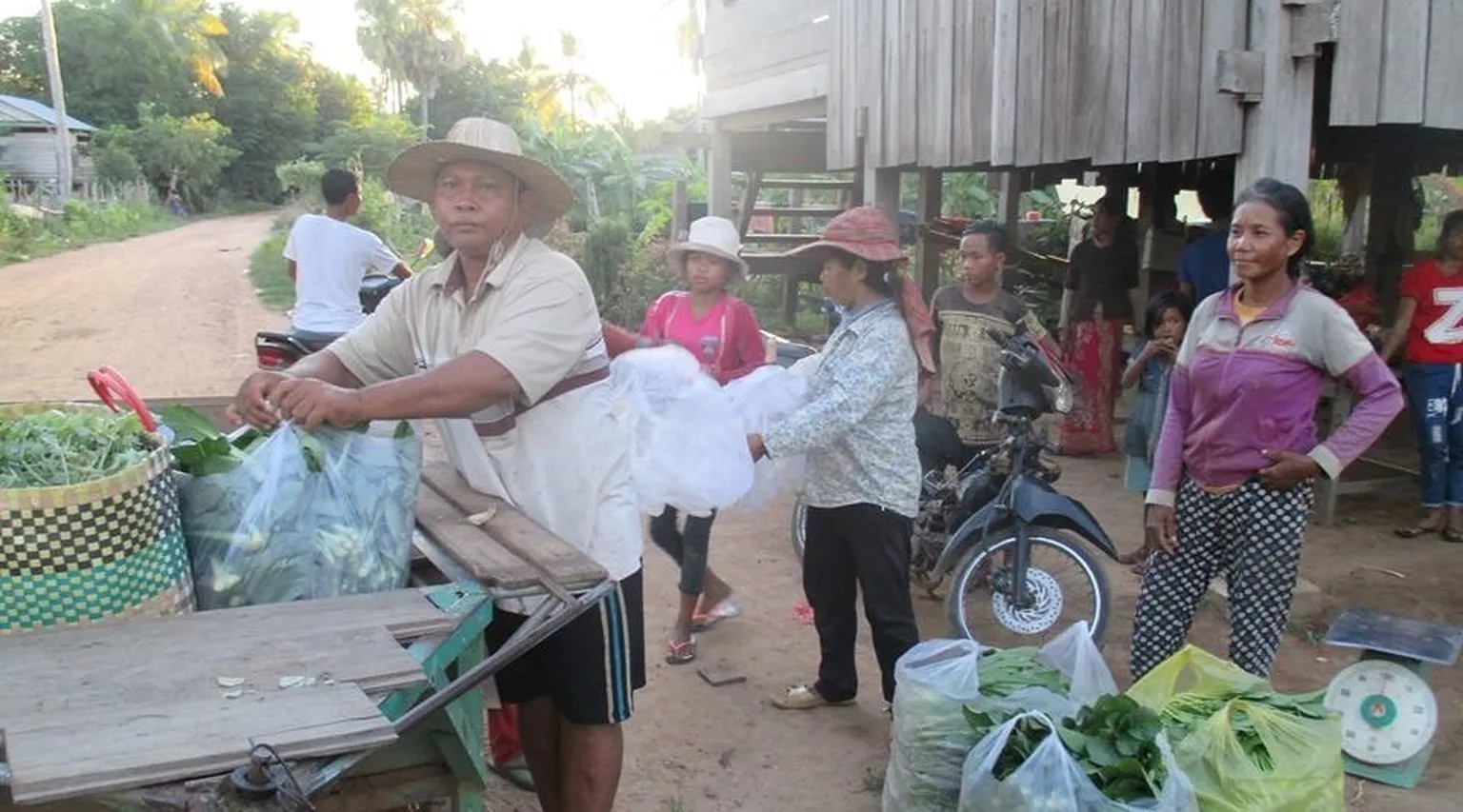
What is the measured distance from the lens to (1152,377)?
6602mm

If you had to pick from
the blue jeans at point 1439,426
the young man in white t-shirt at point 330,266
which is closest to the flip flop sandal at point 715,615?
the young man in white t-shirt at point 330,266

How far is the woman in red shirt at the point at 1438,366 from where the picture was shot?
6.23m

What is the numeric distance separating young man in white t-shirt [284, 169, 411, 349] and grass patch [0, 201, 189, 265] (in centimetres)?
1780

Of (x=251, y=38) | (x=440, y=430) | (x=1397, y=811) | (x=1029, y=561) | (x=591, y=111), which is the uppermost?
(x=251, y=38)

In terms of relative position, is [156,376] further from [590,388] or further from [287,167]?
[287,167]

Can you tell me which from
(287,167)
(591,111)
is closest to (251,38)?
(591,111)

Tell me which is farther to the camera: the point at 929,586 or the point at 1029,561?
the point at 929,586

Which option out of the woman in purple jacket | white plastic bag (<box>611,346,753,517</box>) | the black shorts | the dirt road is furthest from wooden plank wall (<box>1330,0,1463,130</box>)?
the dirt road

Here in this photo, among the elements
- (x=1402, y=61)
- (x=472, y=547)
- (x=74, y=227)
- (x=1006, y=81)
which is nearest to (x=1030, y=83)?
(x=1006, y=81)

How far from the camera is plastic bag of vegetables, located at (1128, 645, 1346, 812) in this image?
283 cm

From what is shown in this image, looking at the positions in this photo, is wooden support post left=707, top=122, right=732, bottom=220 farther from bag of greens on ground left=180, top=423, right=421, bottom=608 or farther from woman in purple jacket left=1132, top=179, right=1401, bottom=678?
bag of greens on ground left=180, top=423, right=421, bottom=608

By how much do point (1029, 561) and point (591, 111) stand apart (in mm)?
47374

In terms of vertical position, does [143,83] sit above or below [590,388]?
above

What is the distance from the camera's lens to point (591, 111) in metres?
49.6
